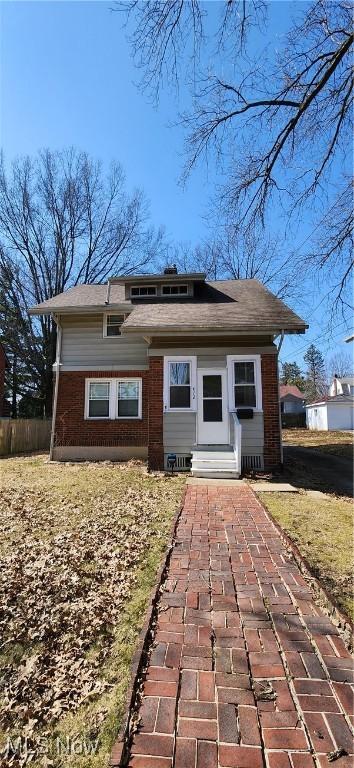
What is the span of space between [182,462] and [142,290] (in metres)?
6.94

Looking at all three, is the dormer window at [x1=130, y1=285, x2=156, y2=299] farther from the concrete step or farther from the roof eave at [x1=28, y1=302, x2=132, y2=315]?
the concrete step

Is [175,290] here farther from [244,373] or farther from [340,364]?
[340,364]

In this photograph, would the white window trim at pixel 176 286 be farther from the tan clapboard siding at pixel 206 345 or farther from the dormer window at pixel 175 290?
the tan clapboard siding at pixel 206 345

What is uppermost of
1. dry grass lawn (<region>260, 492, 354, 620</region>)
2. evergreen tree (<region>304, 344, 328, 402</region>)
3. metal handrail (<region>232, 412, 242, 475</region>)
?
evergreen tree (<region>304, 344, 328, 402</region>)

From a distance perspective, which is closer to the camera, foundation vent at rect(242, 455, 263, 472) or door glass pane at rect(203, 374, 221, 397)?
foundation vent at rect(242, 455, 263, 472)

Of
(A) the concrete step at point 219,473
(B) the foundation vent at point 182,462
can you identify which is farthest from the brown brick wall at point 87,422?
(A) the concrete step at point 219,473

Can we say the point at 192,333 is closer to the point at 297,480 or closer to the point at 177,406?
the point at 177,406

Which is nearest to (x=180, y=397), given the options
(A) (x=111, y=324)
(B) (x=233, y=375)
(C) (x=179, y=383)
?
(C) (x=179, y=383)

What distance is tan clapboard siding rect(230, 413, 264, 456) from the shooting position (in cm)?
999

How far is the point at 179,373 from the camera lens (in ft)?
34.2

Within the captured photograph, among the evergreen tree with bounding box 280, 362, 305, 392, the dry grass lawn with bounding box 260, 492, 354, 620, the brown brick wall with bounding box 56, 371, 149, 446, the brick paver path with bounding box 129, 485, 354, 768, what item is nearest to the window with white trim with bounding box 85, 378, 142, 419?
the brown brick wall with bounding box 56, 371, 149, 446

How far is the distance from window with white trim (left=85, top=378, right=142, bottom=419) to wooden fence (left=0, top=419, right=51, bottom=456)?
4.26 meters

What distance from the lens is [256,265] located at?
2662 cm

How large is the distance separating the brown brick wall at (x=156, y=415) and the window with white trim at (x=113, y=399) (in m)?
3.17
